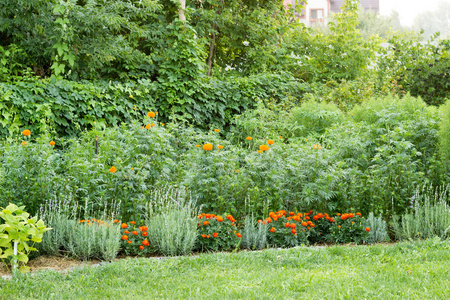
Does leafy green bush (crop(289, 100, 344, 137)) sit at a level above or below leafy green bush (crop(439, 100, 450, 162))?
above

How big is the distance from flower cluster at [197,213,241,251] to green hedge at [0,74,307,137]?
3085 millimetres

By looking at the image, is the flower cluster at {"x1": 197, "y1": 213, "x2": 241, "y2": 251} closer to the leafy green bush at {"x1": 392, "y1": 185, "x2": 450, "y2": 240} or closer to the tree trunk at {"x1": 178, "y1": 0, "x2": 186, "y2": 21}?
the leafy green bush at {"x1": 392, "y1": 185, "x2": 450, "y2": 240}

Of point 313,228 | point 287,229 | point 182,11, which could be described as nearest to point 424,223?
point 313,228

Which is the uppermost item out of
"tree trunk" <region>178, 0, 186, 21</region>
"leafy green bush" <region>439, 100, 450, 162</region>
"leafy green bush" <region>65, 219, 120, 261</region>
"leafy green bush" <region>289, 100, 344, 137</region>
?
"tree trunk" <region>178, 0, 186, 21</region>

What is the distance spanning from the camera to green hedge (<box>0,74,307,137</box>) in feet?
21.0

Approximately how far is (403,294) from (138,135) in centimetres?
315

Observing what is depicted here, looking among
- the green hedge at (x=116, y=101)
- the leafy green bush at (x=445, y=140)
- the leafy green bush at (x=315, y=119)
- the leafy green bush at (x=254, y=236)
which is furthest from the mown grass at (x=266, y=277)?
the leafy green bush at (x=315, y=119)

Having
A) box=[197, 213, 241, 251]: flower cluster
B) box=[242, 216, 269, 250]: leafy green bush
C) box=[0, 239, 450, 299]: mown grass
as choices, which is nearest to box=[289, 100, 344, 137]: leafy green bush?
box=[242, 216, 269, 250]: leafy green bush

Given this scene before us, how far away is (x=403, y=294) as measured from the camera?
2830 mm

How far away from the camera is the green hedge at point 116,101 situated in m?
6.42

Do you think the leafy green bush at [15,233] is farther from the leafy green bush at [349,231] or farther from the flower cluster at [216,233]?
the leafy green bush at [349,231]

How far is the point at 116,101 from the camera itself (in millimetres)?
7379

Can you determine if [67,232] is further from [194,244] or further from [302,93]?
[302,93]

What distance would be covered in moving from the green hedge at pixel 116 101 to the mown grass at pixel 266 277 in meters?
3.38
